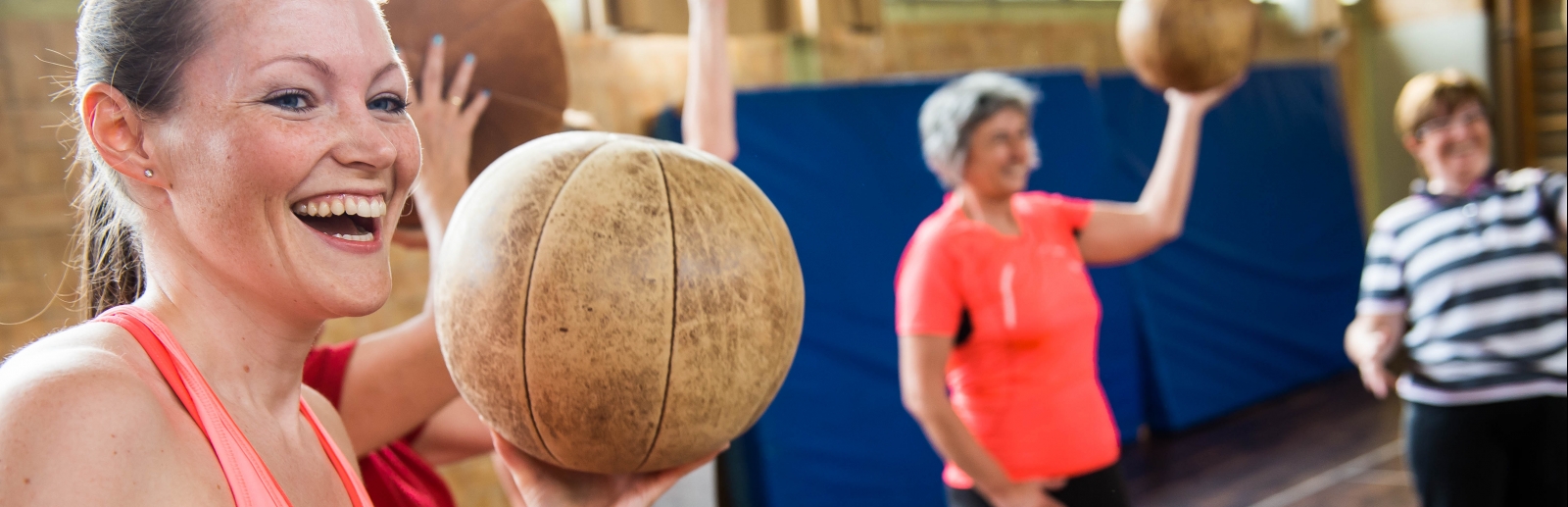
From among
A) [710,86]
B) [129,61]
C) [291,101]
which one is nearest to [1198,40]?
[710,86]

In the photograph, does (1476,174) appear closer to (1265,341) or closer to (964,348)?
(964,348)

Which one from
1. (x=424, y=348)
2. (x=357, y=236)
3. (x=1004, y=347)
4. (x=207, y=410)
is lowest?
(x=1004, y=347)

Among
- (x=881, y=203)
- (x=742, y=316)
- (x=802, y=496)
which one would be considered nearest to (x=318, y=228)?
(x=742, y=316)

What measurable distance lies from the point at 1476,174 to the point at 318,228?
116 inches

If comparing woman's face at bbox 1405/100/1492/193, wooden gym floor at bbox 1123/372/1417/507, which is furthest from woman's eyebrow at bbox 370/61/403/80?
wooden gym floor at bbox 1123/372/1417/507

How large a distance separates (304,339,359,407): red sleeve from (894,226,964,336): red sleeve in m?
1.12

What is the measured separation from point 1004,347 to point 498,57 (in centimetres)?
120

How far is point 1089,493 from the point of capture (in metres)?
2.12

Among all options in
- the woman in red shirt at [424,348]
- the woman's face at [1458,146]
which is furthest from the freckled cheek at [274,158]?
the woman's face at [1458,146]

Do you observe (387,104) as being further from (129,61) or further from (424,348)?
(424,348)

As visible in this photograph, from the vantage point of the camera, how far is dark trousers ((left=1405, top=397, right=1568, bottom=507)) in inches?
98.5

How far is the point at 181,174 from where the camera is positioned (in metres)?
0.86

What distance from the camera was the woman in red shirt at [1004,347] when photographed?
2119 millimetres

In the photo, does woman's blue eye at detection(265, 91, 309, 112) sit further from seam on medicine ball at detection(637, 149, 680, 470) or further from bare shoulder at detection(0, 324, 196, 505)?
seam on medicine ball at detection(637, 149, 680, 470)
